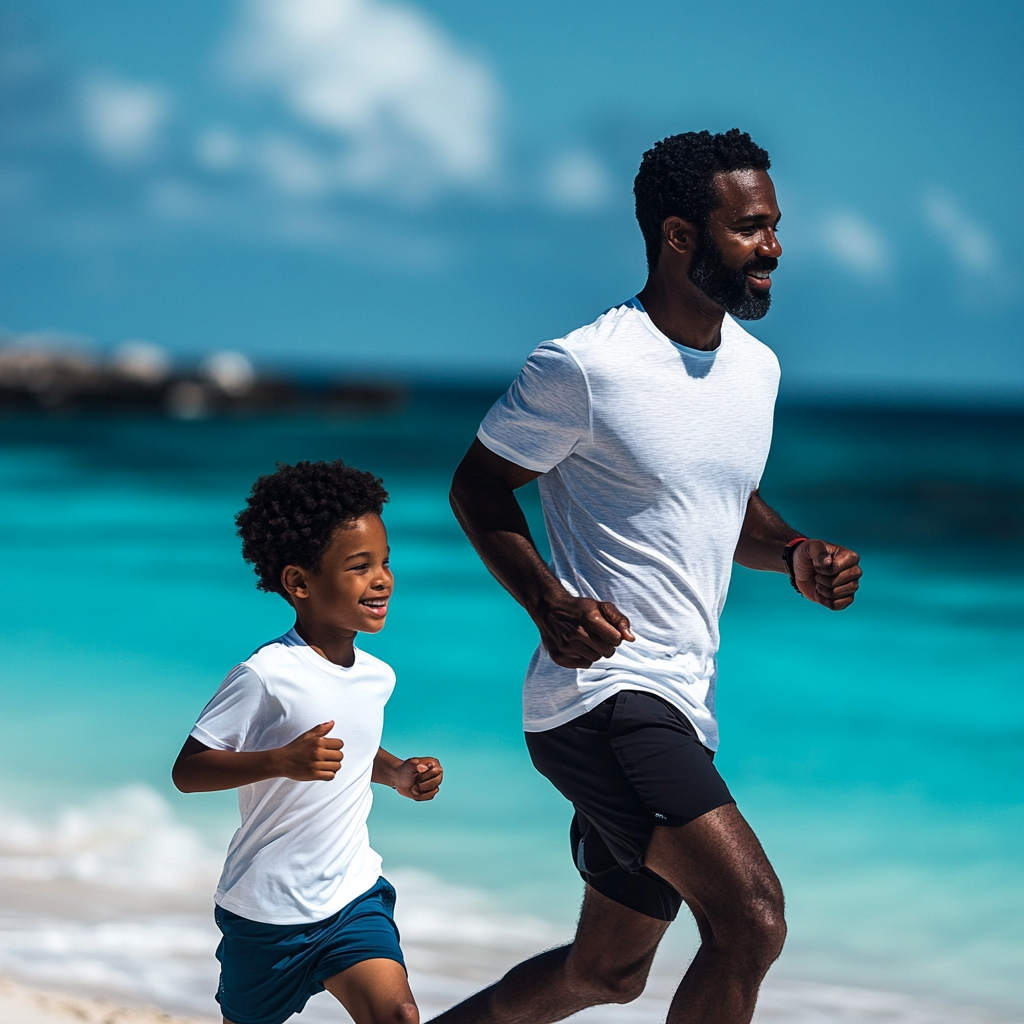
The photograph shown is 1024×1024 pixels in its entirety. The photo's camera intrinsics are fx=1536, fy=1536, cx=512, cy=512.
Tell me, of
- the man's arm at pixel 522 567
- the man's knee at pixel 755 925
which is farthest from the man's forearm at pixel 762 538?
the man's knee at pixel 755 925

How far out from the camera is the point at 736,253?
2.92m

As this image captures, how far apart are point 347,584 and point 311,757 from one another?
343mm

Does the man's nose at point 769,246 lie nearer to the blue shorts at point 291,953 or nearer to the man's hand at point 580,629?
the man's hand at point 580,629

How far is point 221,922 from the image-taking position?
107 inches

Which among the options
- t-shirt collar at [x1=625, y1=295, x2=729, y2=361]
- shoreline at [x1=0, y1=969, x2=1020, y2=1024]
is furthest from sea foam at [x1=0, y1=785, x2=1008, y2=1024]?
t-shirt collar at [x1=625, y1=295, x2=729, y2=361]

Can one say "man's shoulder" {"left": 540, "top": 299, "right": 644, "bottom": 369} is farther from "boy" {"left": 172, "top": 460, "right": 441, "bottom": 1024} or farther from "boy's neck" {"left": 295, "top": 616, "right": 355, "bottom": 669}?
"boy's neck" {"left": 295, "top": 616, "right": 355, "bottom": 669}

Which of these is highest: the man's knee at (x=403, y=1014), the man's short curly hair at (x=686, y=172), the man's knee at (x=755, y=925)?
the man's short curly hair at (x=686, y=172)

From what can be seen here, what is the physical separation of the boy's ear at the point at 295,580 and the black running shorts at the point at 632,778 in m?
0.54

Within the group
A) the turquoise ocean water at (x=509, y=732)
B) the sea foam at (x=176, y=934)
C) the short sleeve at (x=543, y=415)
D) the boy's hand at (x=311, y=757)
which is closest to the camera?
the boy's hand at (x=311, y=757)

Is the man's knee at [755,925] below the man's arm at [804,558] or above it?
below

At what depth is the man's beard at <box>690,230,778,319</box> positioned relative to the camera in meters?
2.92

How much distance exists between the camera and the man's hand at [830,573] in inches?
116

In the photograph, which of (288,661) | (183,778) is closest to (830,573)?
(288,661)

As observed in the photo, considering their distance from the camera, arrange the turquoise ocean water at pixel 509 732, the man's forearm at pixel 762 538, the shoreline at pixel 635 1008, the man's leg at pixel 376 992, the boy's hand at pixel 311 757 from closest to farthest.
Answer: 1. the boy's hand at pixel 311 757
2. the man's leg at pixel 376 992
3. the man's forearm at pixel 762 538
4. the shoreline at pixel 635 1008
5. the turquoise ocean water at pixel 509 732
